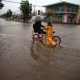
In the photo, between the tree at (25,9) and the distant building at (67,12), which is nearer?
the distant building at (67,12)

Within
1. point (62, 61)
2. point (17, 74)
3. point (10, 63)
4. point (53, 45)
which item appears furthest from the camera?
point (53, 45)

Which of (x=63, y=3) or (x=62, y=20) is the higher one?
(x=63, y=3)

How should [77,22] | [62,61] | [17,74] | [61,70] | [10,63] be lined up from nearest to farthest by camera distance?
[17,74] < [61,70] < [10,63] < [62,61] < [77,22]

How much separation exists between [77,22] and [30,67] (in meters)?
54.1

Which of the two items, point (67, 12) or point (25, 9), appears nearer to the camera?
point (67, 12)

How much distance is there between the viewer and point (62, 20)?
67.4 meters

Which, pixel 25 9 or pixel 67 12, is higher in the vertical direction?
pixel 25 9

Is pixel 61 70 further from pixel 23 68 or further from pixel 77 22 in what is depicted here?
pixel 77 22

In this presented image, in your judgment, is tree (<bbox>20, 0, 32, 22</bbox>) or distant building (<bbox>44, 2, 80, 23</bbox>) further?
tree (<bbox>20, 0, 32, 22</bbox>)

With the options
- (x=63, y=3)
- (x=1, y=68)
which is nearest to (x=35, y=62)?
(x=1, y=68)

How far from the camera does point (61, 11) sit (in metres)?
66.8

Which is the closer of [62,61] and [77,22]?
[62,61]

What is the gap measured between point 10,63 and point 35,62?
87 cm

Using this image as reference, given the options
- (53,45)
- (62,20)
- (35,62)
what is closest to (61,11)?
(62,20)
